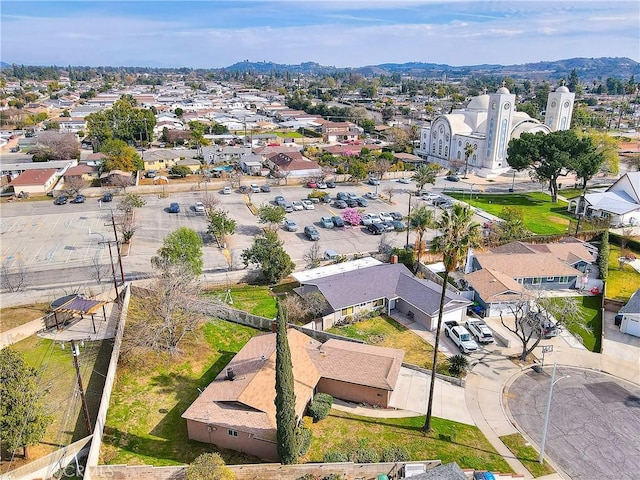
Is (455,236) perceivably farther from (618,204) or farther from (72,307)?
(618,204)

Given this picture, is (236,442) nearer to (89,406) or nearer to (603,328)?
(89,406)

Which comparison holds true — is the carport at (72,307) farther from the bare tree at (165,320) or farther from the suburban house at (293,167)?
the suburban house at (293,167)

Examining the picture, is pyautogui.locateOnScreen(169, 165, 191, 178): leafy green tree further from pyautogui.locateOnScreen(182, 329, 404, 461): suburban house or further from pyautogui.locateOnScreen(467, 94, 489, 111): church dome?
pyautogui.locateOnScreen(467, 94, 489, 111): church dome

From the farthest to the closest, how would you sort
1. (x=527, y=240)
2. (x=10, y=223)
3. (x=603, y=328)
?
(x=10, y=223) → (x=527, y=240) → (x=603, y=328)

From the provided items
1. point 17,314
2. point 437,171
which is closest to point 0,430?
point 17,314

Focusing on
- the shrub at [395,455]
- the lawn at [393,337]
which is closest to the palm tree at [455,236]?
the shrub at [395,455]

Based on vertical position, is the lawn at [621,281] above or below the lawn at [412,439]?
above
